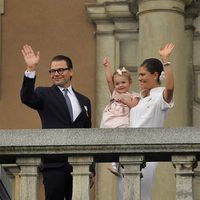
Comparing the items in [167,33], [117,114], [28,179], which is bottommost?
[28,179]

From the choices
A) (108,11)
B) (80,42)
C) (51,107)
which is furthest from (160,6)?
(51,107)

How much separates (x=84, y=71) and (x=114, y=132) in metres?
7.52

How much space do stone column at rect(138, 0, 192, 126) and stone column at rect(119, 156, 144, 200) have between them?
21.9 feet

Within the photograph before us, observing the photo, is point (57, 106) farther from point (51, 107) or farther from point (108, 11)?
point (108, 11)

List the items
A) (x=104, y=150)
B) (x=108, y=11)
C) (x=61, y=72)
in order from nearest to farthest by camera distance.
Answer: (x=104, y=150) < (x=61, y=72) < (x=108, y=11)

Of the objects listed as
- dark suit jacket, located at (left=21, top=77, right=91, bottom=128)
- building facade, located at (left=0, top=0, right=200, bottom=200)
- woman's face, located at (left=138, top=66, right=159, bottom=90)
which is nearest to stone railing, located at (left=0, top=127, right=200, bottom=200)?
dark suit jacket, located at (left=21, top=77, right=91, bottom=128)

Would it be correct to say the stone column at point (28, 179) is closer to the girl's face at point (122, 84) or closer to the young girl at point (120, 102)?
the young girl at point (120, 102)

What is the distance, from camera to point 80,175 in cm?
960

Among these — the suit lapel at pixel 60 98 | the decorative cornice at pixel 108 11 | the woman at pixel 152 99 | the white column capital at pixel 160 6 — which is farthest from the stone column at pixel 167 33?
the suit lapel at pixel 60 98

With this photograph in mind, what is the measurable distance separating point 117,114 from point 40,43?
5.93 meters

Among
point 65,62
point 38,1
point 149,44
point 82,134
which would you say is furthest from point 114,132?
point 38,1

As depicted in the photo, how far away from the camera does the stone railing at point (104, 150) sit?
9.57 metres

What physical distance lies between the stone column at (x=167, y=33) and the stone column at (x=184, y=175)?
6.65 metres

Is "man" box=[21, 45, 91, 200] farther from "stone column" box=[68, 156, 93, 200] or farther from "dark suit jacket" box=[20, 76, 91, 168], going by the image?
"stone column" box=[68, 156, 93, 200]
